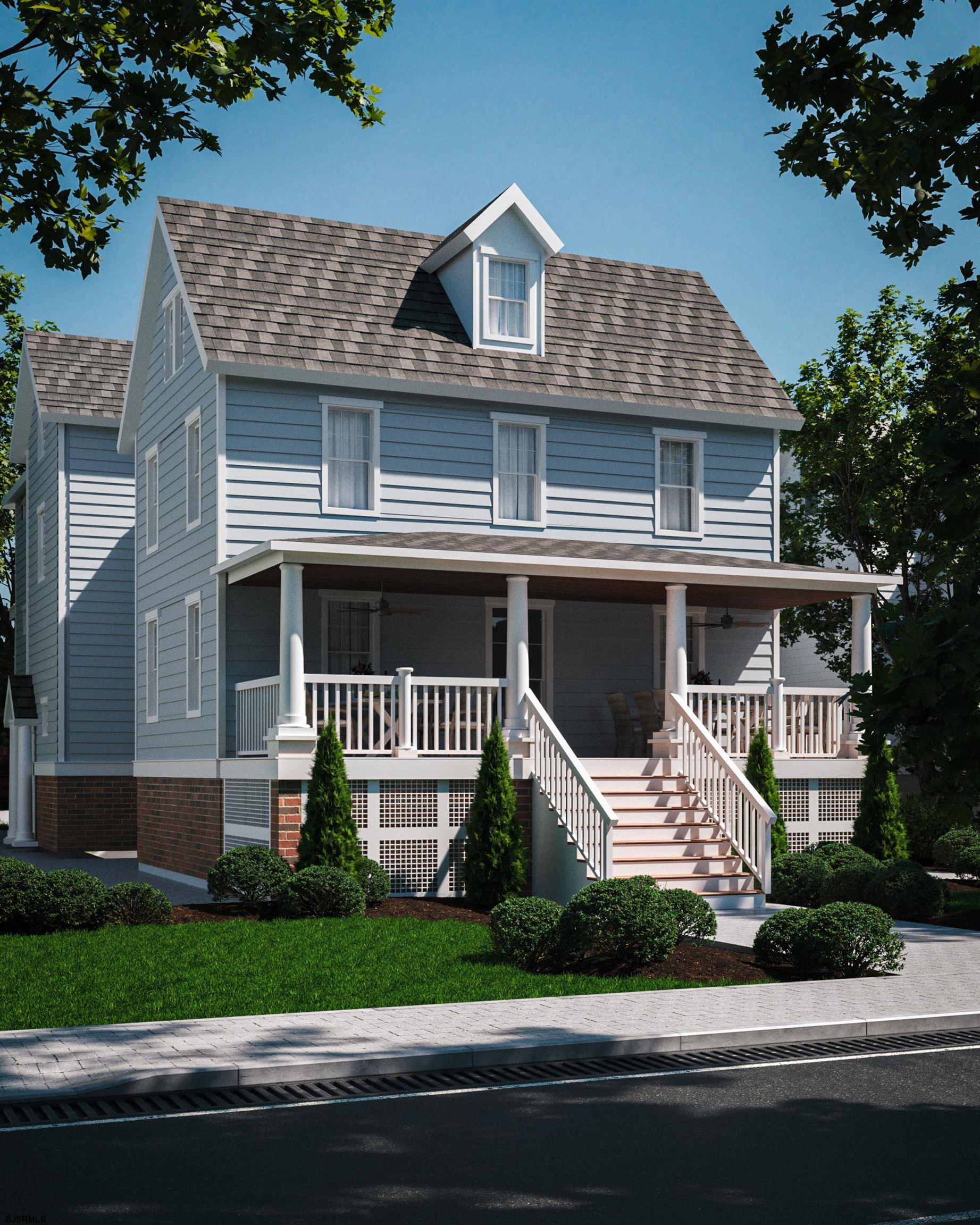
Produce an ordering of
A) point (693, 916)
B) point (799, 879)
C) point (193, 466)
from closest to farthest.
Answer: point (693, 916) < point (799, 879) < point (193, 466)

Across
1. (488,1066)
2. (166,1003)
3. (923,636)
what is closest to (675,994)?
(488,1066)

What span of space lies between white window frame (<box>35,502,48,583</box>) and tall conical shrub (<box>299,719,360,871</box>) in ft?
51.6

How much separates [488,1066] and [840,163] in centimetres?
→ 588

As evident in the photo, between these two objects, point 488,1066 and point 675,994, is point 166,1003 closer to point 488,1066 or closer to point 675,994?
point 488,1066

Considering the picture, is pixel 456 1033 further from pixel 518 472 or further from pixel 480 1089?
pixel 518 472

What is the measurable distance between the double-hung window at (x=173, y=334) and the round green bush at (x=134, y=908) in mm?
10463

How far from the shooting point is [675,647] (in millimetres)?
20719

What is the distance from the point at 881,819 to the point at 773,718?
2.17 m

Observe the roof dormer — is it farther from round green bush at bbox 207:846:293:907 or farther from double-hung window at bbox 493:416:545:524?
round green bush at bbox 207:846:293:907

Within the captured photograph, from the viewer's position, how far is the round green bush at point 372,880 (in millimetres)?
17656

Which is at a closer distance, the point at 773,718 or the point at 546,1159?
the point at 546,1159

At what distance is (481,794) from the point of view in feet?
61.5

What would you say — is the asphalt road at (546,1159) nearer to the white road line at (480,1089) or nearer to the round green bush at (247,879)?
the white road line at (480,1089)

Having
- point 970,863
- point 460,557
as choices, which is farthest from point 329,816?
point 970,863
